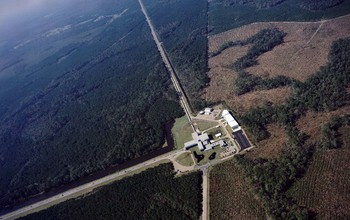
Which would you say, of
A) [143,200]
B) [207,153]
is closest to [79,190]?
[143,200]

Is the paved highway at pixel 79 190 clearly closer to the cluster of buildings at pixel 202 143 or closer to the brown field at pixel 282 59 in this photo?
the cluster of buildings at pixel 202 143

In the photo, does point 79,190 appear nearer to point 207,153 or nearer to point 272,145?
point 207,153

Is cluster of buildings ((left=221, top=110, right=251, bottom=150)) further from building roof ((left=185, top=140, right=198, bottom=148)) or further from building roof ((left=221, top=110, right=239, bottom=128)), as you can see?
building roof ((left=185, top=140, right=198, bottom=148))

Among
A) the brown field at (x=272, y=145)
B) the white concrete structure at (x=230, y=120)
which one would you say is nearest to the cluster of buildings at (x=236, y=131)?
the white concrete structure at (x=230, y=120)

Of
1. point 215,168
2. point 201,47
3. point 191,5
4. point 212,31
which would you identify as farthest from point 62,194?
point 191,5

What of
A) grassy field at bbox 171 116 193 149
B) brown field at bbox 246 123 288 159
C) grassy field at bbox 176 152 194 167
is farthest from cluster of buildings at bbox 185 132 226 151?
brown field at bbox 246 123 288 159

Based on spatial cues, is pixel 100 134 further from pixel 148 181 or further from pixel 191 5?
pixel 191 5
